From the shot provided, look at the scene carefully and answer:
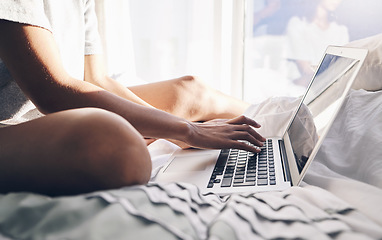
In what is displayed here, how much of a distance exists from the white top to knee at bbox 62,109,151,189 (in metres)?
0.35

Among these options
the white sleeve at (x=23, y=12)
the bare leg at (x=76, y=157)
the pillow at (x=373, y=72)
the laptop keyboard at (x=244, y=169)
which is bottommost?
the laptop keyboard at (x=244, y=169)

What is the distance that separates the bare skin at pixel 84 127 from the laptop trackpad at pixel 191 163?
0.07 m

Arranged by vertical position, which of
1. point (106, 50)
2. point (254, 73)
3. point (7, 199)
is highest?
point (7, 199)

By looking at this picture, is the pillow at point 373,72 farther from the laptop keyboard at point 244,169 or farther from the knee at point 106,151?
the knee at point 106,151

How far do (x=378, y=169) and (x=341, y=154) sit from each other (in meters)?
0.15

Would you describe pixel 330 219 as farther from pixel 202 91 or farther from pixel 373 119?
pixel 202 91

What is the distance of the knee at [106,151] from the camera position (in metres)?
0.47

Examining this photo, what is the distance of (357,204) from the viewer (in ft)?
Result: 1.75

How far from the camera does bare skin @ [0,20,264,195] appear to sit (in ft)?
1.56

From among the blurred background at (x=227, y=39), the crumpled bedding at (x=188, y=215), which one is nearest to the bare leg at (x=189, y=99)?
the crumpled bedding at (x=188, y=215)

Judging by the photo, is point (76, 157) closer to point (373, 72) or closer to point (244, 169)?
point (244, 169)

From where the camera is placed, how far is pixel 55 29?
1036 millimetres

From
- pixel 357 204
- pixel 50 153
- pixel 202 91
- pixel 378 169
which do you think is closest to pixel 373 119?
pixel 378 169

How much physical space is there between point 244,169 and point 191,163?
162 millimetres
